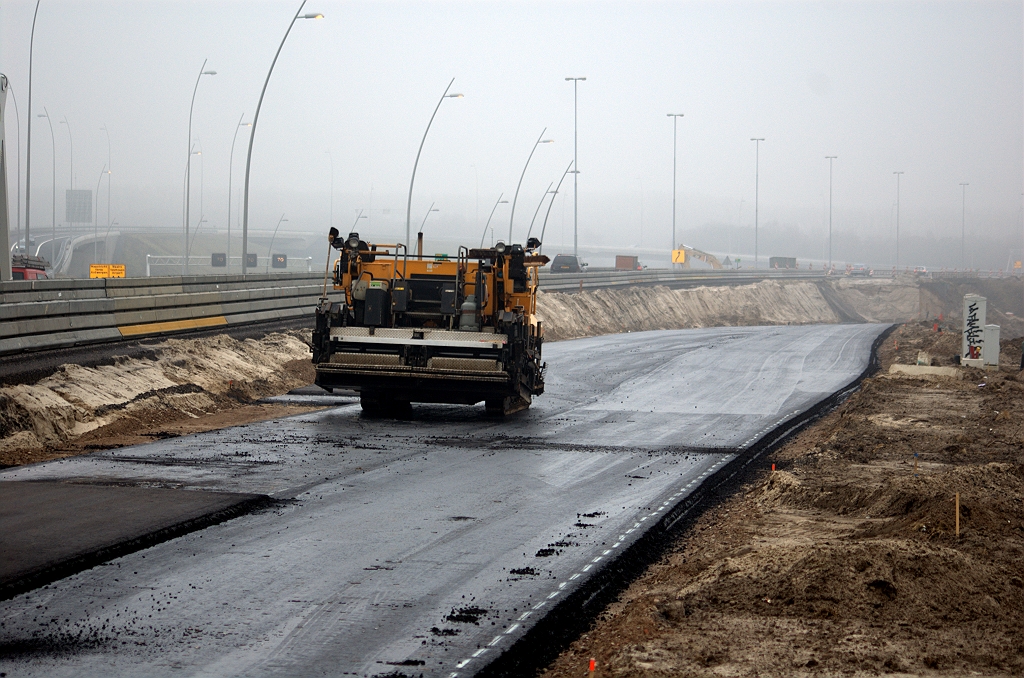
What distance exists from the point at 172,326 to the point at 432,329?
23.6 ft

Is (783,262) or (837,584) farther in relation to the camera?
(783,262)

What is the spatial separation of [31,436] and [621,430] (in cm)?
838

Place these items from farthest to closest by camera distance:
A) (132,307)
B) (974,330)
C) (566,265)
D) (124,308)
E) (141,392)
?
(566,265) < (974,330) < (132,307) < (124,308) < (141,392)

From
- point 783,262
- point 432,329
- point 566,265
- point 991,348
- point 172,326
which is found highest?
point 783,262

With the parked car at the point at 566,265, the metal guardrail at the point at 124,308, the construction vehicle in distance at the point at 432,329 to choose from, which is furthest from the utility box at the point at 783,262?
the construction vehicle in distance at the point at 432,329

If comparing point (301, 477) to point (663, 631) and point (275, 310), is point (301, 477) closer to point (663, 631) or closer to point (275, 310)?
point (663, 631)

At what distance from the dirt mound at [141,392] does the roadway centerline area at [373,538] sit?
1575mm

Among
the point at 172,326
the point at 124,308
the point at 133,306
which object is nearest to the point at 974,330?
the point at 172,326

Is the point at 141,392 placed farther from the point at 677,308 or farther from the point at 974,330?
the point at 677,308

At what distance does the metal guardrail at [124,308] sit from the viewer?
16.8 meters

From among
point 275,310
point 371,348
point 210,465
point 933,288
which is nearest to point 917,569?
point 210,465

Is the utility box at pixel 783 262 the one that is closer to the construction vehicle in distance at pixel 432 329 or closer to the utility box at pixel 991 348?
the utility box at pixel 991 348

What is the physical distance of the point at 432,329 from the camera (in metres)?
16.9

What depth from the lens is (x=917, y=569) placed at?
7758 millimetres
